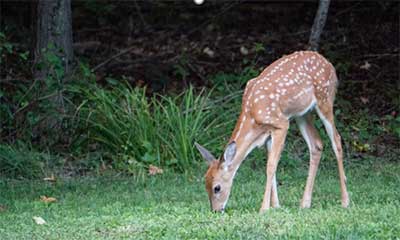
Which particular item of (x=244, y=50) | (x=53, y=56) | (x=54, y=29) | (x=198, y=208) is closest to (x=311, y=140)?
(x=198, y=208)

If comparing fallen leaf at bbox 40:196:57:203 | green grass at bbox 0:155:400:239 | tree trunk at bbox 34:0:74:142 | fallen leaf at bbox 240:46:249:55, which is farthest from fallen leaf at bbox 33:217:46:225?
fallen leaf at bbox 240:46:249:55

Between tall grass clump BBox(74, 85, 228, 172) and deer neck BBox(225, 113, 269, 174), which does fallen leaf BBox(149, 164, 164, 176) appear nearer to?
tall grass clump BBox(74, 85, 228, 172)

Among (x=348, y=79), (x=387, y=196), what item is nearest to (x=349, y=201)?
(x=387, y=196)

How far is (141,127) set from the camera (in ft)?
39.7

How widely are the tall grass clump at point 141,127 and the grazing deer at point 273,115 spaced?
2.58 m

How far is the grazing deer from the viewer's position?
8.97m

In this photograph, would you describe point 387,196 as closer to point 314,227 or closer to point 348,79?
→ point 314,227

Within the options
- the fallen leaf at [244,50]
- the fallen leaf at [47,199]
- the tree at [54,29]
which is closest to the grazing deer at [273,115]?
the fallen leaf at [47,199]

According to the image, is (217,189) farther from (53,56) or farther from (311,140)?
(53,56)

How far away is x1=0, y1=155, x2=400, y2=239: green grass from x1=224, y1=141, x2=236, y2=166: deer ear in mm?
405

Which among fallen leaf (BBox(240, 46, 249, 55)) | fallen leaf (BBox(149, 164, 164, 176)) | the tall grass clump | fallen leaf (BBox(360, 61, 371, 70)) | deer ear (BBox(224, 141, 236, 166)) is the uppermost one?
deer ear (BBox(224, 141, 236, 166))

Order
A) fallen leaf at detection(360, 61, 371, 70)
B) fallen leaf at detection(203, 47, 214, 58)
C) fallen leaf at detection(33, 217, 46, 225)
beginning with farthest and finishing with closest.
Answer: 1. fallen leaf at detection(203, 47, 214, 58)
2. fallen leaf at detection(360, 61, 371, 70)
3. fallen leaf at detection(33, 217, 46, 225)

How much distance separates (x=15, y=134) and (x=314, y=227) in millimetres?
5934

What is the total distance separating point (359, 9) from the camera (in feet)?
53.3
